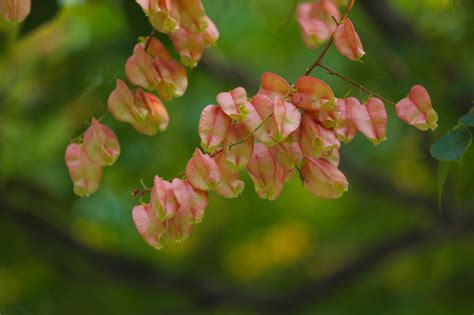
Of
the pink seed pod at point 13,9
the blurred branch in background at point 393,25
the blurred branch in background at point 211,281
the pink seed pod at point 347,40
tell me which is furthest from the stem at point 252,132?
the blurred branch in background at point 211,281

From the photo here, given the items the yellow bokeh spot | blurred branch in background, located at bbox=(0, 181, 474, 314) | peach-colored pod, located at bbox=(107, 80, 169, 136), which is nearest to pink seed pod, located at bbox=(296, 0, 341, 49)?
peach-colored pod, located at bbox=(107, 80, 169, 136)

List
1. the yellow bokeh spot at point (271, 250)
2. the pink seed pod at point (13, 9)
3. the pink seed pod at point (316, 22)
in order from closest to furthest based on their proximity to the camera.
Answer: the pink seed pod at point (13, 9) < the pink seed pod at point (316, 22) < the yellow bokeh spot at point (271, 250)

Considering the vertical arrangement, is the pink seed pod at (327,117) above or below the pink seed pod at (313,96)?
below

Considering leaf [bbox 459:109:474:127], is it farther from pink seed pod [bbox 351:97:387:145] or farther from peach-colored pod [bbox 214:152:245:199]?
peach-colored pod [bbox 214:152:245:199]

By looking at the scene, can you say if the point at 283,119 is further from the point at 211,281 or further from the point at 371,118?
the point at 211,281

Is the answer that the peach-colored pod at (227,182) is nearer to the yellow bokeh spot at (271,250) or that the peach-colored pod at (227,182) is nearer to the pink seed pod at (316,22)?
the pink seed pod at (316,22)

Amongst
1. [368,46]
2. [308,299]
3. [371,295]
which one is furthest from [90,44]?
[371,295]

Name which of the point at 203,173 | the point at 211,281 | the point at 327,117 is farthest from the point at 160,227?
the point at 211,281
